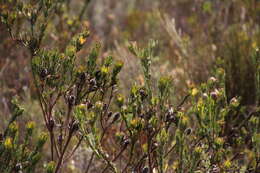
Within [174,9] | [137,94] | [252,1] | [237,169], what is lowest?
[237,169]

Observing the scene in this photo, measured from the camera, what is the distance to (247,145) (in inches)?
90.8

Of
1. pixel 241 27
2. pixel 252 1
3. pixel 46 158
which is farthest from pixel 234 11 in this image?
pixel 46 158

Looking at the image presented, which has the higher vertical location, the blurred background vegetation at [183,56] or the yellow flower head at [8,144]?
the blurred background vegetation at [183,56]

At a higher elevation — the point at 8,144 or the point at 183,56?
the point at 183,56

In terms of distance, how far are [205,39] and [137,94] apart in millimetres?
2153

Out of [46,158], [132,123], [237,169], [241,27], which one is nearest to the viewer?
[132,123]

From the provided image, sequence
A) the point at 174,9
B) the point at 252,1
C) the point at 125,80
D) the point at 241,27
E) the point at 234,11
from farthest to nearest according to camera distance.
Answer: the point at 174,9, the point at 234,11, the point at 252,1, the point at 241,27, the point at 125,80

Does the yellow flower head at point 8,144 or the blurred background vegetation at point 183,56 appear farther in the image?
the blurred background vegetation at point 183,56

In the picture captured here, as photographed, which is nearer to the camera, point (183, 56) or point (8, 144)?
point (8, 144)

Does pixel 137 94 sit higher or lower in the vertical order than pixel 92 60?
lower

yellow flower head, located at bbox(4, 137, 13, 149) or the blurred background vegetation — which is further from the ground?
the blurred background vegetation

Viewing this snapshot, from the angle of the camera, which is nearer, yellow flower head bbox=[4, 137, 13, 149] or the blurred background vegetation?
yellow flower head bbox=[4, 137, 13, 149]

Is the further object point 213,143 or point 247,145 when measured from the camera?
point 247,145

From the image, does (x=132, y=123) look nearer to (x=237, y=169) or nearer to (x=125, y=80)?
(x=237, y=169)
